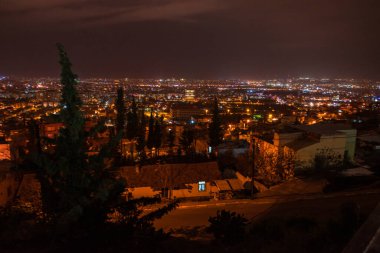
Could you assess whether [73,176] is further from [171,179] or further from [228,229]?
[171,179]

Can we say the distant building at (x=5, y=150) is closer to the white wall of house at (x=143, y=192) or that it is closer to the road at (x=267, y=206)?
the white wall of house at (x=143, y=192)

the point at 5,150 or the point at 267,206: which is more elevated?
the point at 5,150

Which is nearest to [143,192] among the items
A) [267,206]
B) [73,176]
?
[267,206]

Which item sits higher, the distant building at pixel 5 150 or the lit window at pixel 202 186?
the distant building at pixel 5 150

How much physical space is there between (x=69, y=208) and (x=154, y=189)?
11.3 m

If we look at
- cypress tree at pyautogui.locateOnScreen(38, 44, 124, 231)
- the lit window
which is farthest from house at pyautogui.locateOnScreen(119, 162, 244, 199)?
cypress tree at pyautogui.locateOnScreen(38, 44, 124, 231)

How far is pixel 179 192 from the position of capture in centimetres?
1678

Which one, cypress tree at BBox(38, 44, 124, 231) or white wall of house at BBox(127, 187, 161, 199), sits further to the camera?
white wall of house at BBox(127, 187, 161, 199)

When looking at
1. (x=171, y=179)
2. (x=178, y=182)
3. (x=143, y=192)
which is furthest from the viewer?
(x=171, y=179)

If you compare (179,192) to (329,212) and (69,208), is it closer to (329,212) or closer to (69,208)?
(329,212)

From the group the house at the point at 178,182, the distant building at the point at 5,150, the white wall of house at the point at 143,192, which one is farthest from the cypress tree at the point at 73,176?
the distant building at the point at 5,150

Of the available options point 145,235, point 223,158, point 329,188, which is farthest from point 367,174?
point 145,235

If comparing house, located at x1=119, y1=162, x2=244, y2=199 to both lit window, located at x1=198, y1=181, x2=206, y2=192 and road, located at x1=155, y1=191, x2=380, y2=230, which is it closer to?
lit window, located at x1=198, y1=181, x2=206, y2=192

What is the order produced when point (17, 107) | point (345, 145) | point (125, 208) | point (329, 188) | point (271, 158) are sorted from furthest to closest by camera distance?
point (17, 107)
point (345, 145)
point (271, 158)
point (329, 188)
point (125, 208)
